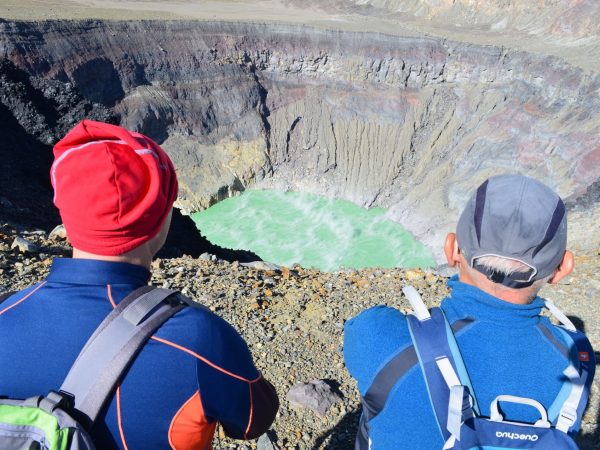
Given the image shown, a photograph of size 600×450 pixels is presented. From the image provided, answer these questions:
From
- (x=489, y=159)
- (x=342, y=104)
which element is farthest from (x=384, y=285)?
(x=342, y=104)

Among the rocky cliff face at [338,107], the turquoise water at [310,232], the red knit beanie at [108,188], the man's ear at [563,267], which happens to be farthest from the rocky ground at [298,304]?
the rocky cliff face at [338,107]

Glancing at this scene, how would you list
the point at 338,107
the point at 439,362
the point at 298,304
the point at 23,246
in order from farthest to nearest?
1. the point at 338,107
2. the point at 23,246
3. the point at 298,304
4. the point at 439,362

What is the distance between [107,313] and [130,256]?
0.83 feet

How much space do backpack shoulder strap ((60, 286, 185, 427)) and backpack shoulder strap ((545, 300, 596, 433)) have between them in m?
1.35

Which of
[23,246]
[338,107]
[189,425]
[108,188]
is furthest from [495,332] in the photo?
[338,107]

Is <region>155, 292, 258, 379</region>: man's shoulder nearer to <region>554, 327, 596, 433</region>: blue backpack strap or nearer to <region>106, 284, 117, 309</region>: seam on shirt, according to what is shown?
<region>106, 284, 117, 309</region>: seam on shirt

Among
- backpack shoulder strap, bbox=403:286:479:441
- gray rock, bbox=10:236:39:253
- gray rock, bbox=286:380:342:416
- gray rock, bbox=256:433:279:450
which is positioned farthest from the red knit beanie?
gray rock, bbox=10:236:39:253

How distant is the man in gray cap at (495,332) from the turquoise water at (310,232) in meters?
22.5

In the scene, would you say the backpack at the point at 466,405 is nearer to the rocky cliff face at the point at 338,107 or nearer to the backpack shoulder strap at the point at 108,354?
the backpack shoulder strap at the point at 108,354

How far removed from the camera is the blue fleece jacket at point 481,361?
1.58 m

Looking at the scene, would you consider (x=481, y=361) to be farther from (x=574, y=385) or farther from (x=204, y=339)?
(x=204, y=339)

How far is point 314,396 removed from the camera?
4.57m

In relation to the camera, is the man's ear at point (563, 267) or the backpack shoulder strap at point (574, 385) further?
the man's ear at point (563, 267)

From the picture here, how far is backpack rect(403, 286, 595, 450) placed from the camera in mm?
1462
